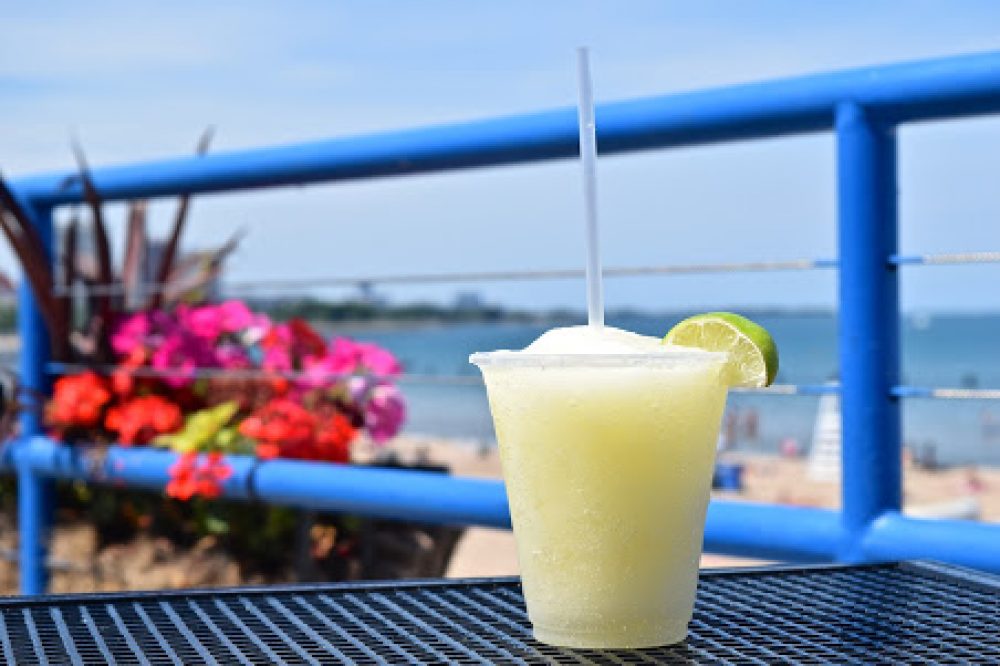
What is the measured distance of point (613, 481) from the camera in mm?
834

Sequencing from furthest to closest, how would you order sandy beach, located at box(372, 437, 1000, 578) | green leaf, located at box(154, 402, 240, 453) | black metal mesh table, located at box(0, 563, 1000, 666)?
sandy beach, located at box(372, 437, 1000, 578) → green leaf, located at box(154, 402, 240, 453) → black metal mesh table, located at box(0, 563, 1000, 666)

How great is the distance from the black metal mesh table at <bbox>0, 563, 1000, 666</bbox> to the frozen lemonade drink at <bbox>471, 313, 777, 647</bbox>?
0.03 metres

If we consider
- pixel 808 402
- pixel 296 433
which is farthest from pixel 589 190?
pixel 808 402

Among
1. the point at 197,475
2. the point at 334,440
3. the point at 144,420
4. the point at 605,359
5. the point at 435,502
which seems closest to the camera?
the point at 605,359

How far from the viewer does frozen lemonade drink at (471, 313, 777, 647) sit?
2.74 ft

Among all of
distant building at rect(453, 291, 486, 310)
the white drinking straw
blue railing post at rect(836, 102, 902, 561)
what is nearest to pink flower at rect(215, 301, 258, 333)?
distant building at rect(453, 291, 486, 310)

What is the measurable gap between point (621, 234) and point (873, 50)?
23.0 m

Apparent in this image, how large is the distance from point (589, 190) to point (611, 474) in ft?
0.60

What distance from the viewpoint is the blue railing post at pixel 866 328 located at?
1.75m

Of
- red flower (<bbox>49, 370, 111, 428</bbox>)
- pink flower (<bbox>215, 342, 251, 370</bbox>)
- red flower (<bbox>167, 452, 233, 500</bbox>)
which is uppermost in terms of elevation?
pink flower (<bbox>215, 342, 251, 370</bbox>)

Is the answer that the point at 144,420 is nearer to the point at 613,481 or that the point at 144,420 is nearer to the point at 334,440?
the point at 334,440

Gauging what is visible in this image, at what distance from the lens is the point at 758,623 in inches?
35.6

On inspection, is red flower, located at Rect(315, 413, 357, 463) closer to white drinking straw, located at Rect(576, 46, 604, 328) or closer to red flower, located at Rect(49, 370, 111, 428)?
red flower, located at Rect(49, 370, 111, 428)

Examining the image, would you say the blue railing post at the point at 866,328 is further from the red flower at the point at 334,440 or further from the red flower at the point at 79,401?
the red flower at the point at 79,401
